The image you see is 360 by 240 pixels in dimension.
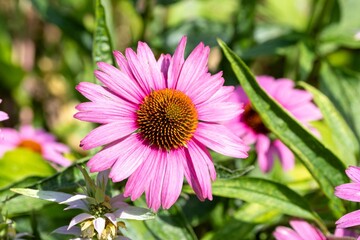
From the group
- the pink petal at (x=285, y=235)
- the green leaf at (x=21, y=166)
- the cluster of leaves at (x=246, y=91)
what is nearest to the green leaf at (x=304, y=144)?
the cluster of leaves at (x=246, y=91)

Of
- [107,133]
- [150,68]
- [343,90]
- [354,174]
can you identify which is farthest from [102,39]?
[343,90]

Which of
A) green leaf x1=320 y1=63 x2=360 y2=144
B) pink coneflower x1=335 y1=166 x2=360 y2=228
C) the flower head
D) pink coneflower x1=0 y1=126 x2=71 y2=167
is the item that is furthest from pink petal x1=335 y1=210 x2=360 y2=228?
pink coneflower x1=0 y1=126 x2=71 y2=167

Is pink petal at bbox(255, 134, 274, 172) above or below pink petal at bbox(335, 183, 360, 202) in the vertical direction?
above

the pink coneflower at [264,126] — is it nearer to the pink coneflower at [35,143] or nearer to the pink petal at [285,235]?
the pink petal at [285,235]

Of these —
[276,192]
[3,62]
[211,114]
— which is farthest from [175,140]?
[3,62]

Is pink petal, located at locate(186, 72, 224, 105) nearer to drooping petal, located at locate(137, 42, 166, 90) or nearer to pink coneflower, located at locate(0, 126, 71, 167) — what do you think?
drooping petal, located at locate(137, 42, 166, 90)

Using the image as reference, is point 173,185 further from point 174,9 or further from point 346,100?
point 174,9
